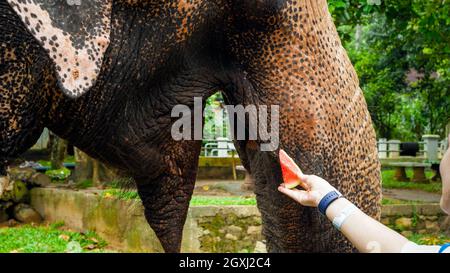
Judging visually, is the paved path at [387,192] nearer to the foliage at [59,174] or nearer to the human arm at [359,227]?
the foliage at [59,174]

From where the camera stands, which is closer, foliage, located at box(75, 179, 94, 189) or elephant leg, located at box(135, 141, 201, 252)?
elephant leg, located at box(135, 141, 201, 252)

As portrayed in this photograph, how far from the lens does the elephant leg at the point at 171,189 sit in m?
1.50

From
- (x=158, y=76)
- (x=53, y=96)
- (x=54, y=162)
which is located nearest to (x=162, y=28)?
(x=158, y=76)

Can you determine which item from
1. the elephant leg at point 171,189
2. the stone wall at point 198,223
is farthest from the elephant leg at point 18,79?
the stone wall at point 198,223

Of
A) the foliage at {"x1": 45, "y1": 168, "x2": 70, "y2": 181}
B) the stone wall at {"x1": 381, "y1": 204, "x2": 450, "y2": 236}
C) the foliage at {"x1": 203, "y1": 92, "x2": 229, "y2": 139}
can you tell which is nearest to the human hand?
the stone wall at {"x1": 381, "y1": 204, "x2": 450, "y2": 236}

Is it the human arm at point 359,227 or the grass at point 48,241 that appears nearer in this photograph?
the human arm at point 359,227

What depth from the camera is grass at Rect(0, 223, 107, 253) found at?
6.34 meters

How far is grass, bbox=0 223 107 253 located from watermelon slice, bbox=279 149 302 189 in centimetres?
525

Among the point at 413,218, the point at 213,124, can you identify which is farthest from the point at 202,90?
the point at 213,124

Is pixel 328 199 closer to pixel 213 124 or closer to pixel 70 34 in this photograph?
pixel 70 34

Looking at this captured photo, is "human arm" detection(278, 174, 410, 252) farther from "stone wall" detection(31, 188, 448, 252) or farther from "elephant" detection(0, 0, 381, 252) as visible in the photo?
"stone wall" detection(31, 188, 448, 252)

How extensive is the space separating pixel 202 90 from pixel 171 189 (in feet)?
0.88

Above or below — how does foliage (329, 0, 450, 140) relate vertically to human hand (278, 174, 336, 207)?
above

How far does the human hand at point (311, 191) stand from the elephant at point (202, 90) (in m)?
0.06
